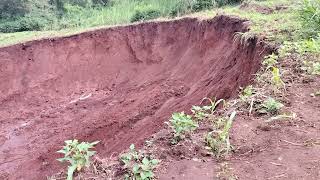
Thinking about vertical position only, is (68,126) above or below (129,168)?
below

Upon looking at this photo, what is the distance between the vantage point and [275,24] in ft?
27.1

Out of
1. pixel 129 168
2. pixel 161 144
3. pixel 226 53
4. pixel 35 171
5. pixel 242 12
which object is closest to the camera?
Result: pixel 129 168

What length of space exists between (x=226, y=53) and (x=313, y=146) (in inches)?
232

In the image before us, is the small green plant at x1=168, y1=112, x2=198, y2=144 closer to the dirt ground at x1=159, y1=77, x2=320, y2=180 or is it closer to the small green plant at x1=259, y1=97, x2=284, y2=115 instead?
the dirt ground at x1=159, y1=77, x2=320, y2=180

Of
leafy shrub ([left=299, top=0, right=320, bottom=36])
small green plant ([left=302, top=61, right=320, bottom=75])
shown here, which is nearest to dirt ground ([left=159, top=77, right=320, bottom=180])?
small green plant ([left=302, top=61, right=320, bottom=75])

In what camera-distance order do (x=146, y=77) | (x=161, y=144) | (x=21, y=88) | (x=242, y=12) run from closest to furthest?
1. (x=161, y=144)
2. (x=242, y=12)
3. (x=21, y=88)
4. (x=146, y=77)

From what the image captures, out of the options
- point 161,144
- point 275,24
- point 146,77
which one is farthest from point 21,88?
point 161,144

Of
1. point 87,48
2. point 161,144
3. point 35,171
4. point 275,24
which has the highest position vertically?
point 275,24

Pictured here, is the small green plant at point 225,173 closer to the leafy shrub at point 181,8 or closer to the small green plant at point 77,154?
the small green plant at point 77,154

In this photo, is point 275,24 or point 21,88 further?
point 21,88

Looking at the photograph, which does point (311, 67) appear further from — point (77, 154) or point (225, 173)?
point (77, 154)

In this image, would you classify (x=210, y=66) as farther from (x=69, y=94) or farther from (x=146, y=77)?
(x=69, y=94)

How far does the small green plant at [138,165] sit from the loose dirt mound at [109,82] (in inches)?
147

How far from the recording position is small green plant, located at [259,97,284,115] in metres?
4.50
